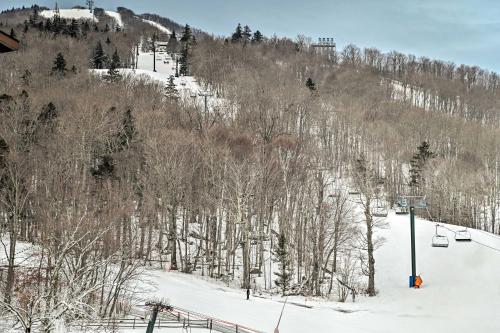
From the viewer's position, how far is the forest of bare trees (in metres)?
23.8

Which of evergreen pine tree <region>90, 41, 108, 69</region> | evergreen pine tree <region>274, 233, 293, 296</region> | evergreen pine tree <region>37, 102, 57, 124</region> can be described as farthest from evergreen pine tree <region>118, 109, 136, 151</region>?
evergreen pine tree <region>90, 41, 108, 69</region>

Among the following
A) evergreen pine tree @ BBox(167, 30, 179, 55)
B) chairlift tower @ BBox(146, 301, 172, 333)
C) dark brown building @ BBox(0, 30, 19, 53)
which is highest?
evergreen pine tree @ BBox(167, 30, 179, 55)

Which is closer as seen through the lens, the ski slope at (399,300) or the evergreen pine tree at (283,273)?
the ski slope at (399,300)

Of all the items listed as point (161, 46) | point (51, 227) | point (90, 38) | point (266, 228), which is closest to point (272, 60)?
point (161, 46)

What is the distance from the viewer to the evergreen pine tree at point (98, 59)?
11162 centimetres

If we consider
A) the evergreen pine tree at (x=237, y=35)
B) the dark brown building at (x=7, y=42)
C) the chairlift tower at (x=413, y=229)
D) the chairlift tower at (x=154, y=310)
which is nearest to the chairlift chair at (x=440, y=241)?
the chairlift tower at (x=413, y=229)

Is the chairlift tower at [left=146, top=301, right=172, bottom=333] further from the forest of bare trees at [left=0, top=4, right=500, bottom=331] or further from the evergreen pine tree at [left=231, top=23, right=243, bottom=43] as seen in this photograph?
the evergreen pine tree at [left=231, top=23, right=243, bottom=43]

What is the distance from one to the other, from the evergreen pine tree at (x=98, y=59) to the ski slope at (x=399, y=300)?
89.0 meters

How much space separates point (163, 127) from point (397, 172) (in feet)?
121

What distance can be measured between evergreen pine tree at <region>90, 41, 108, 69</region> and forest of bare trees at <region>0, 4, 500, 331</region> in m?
2.28

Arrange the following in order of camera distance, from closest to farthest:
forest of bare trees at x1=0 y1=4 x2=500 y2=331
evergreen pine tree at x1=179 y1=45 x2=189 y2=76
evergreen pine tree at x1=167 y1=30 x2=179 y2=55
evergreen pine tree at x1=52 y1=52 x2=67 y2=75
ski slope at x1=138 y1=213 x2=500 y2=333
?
forest of bare trees at x1=0 y1=4 x2=500 y2=331
ski slope at x1=138 y1=213 x2=500 y2=333
evergreen pine tree at x1=52 y1=52 x2=67 y2=75
evergreen pine tree at x1=179 y1=45 x2=189 y2=76
evergreen pine tree at x1=167 y1=30 x2=179 y2=55

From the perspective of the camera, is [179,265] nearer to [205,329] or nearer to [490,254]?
[205,329]

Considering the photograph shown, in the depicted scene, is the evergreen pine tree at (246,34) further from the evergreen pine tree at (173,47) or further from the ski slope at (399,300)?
the ski slope at (399,300)

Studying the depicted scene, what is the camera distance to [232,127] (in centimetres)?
5566
